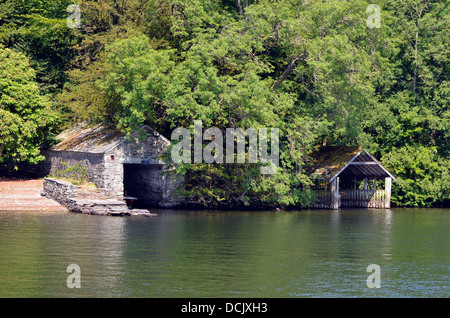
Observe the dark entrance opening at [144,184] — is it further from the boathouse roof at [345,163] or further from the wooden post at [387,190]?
the wooden post at [387,190]

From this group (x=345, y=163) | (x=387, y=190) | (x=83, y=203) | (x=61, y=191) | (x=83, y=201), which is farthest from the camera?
(x=387, y=190)

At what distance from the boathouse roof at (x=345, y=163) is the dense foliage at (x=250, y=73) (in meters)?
1.17

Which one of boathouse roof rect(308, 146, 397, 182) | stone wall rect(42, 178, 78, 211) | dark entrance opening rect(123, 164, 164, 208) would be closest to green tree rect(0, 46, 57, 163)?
stone wall rect(42, 178, 78, 211)

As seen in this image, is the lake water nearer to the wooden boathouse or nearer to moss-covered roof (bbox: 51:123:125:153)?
moss-covered roof (bbox: 51:123:125:153)

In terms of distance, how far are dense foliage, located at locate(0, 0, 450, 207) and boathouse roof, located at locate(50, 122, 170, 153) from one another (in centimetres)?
76

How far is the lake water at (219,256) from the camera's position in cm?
2003

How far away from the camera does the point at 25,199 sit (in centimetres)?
3975

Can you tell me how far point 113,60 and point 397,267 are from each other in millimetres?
22142

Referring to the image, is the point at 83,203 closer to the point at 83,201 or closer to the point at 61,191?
the point at 83,201

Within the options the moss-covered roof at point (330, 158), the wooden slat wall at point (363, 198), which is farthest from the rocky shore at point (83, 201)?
the wooden slat wall at point (363, 198)

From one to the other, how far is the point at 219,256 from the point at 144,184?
1975cm

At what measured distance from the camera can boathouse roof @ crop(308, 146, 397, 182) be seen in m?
43.7

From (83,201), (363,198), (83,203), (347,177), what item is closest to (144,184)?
(83,201)
